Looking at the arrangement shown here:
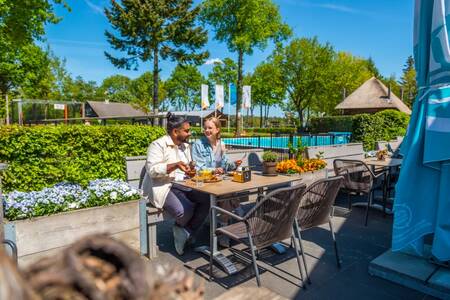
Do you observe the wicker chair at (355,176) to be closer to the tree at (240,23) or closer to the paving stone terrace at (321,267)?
the paving stone terrace at (321,267)

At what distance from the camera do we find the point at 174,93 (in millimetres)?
51406

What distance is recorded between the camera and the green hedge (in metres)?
4.48

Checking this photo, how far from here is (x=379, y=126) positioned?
12430 millimetres

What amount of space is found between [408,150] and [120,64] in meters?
18.9

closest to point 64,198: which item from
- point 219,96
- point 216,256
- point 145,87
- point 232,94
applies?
point 216,256

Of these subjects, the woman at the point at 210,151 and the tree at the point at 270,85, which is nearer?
the woman at the point at 210,151

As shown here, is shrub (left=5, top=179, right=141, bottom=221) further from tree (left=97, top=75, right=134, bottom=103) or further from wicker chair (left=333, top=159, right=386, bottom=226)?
tree (left=97, top=75, right=134, bottom=103)

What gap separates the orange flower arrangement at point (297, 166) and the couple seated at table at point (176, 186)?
3.96 ft

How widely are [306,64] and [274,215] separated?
1101 inches

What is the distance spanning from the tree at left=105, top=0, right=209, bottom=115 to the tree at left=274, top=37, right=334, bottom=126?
11382mm

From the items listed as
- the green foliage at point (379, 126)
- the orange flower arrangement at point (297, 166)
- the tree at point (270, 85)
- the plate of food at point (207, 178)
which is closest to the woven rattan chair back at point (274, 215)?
the plate of food at point (207, 178)

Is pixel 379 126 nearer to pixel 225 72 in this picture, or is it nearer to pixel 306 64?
pixel 306 64

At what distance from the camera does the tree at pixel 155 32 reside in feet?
56.7

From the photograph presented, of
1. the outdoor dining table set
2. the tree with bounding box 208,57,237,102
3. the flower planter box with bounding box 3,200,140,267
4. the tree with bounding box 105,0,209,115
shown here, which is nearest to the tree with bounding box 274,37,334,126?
the tree with bounding box 208,57,237,102
